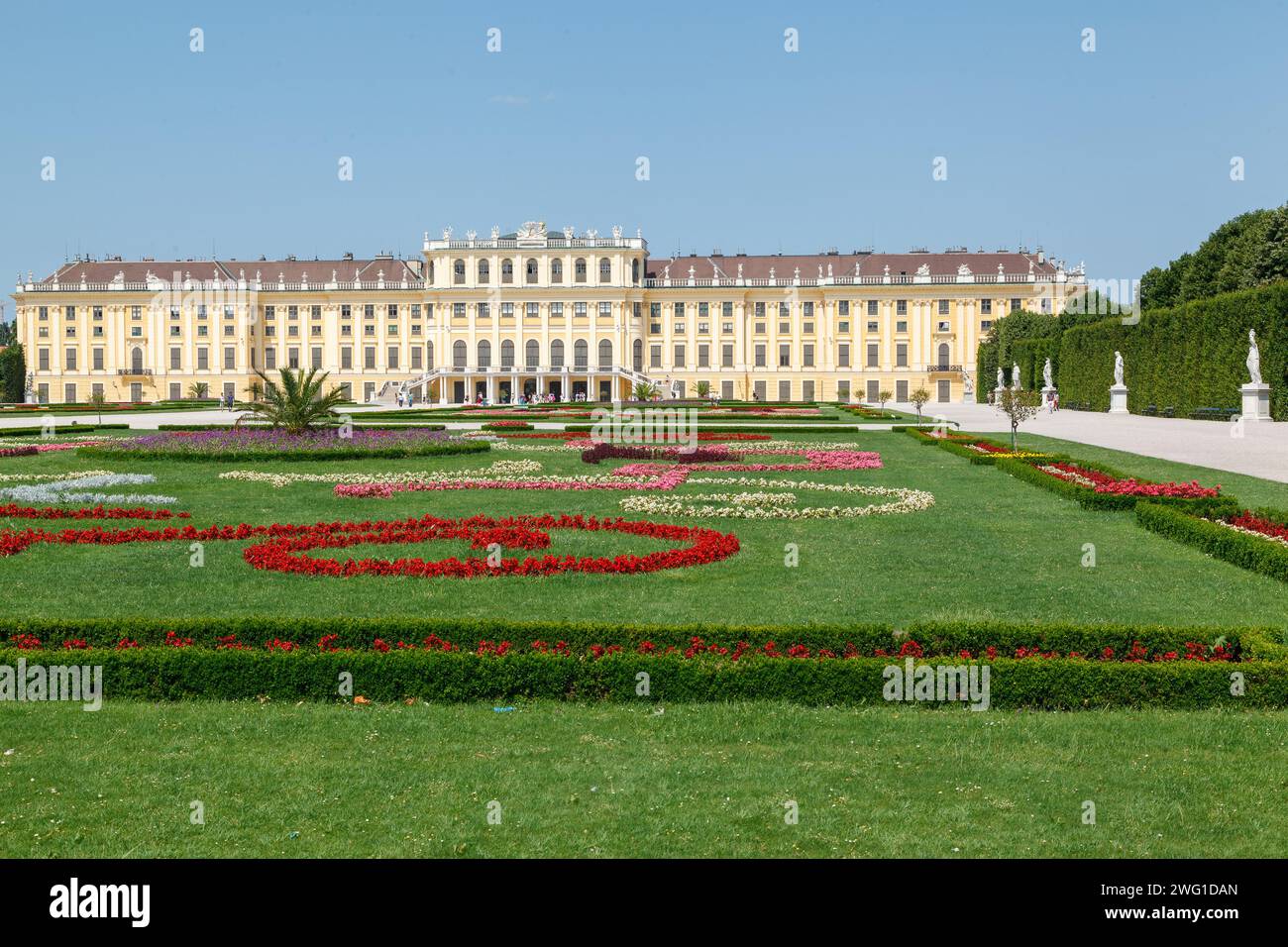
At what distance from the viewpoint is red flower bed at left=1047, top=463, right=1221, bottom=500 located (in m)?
11.9

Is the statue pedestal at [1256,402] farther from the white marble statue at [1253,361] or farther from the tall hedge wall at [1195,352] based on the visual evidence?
the tall hedge wall at [1195,352]

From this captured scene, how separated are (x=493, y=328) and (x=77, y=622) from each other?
233 feet

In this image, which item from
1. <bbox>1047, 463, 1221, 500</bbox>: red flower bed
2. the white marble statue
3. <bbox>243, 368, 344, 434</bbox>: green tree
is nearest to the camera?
<bbox>1047, 463, 1221, 500</bbox>: red flower bed

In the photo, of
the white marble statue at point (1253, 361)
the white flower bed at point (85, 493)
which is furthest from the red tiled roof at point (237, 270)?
the white flower bed at point (85, 493)

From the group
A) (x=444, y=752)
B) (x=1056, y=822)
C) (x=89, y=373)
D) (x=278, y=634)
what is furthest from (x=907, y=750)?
(x=89, y=373)

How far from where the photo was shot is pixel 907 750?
4828mm

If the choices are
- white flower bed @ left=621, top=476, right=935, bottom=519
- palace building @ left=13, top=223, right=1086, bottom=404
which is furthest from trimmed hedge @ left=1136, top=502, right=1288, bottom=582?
palace building @ left=13, top=223, right=1086, bottom=404

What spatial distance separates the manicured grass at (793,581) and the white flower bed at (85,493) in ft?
4.29

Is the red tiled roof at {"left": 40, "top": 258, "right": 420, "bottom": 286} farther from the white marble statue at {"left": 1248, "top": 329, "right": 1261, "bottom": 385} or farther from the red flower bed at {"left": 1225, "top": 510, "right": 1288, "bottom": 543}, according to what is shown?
the red flower bed at {"left": 1225, "top": 510, "right": 1288, "bottom": 543}

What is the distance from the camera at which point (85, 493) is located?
1429cm

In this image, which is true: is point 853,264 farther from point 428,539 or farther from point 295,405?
point 428,539

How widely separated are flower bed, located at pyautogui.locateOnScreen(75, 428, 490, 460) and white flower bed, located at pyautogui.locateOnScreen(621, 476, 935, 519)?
742cm

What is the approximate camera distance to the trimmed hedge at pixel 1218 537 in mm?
8422

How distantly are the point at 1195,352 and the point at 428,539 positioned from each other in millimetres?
30518
